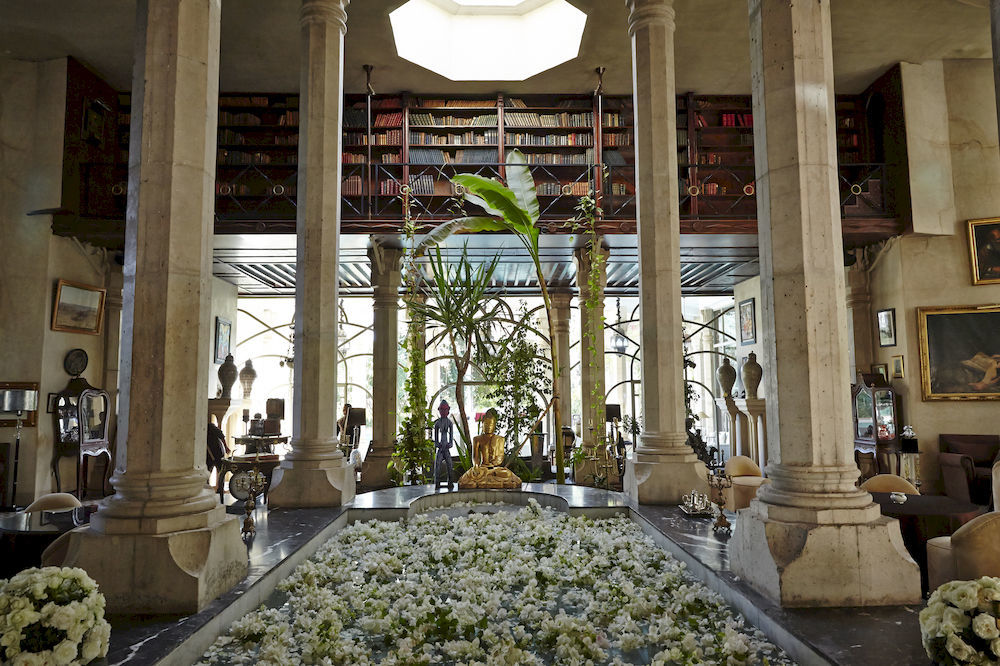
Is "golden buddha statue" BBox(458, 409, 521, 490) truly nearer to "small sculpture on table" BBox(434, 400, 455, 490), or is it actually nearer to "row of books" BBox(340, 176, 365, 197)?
"small sculpture on table" BBox(434, 400, 455, 490)

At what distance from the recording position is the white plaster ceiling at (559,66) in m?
7.71

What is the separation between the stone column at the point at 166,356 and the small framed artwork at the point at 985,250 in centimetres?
981

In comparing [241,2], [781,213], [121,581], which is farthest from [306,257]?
[241,2]

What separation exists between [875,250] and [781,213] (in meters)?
7.89

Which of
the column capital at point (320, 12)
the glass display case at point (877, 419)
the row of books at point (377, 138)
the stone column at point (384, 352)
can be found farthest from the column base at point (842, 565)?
the row of books at point (377, 138)

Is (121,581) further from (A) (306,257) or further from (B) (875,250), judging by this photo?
(B) (875,250)

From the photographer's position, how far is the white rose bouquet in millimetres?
1798

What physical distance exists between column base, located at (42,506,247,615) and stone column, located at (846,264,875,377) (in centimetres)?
961

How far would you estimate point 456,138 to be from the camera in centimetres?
971

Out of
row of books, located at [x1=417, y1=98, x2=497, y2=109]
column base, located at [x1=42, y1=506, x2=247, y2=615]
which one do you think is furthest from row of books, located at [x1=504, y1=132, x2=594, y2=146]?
column base, located at [x1=42, y1=506, x2=247, y2=615]

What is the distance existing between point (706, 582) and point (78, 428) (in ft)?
27.8

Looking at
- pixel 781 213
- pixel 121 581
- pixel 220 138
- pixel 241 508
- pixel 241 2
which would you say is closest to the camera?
pixel 121 581

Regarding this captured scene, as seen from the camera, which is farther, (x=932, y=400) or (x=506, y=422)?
(x=932, y=400)

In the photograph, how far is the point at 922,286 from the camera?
29.3 feet
